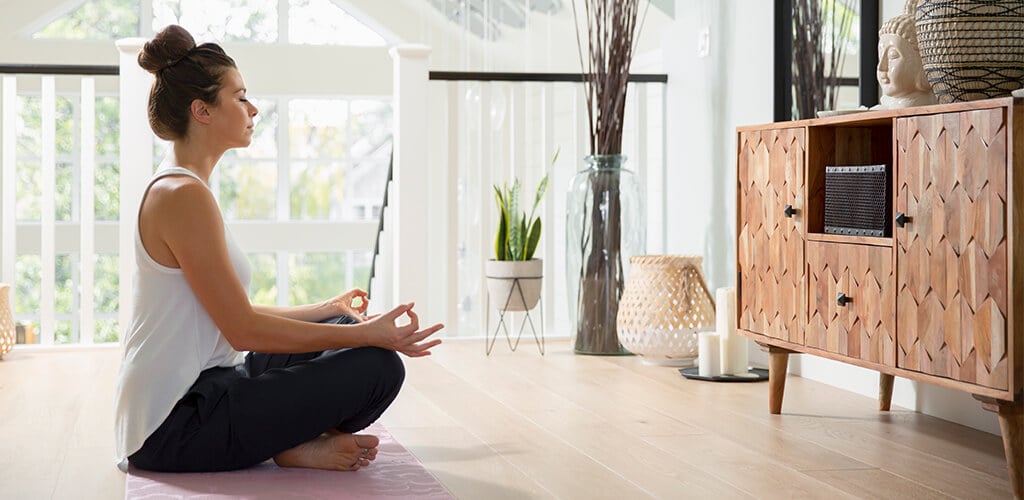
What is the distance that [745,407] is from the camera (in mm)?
3289

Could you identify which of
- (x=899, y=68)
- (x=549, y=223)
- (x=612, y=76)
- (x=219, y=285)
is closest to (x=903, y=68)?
(x=899, y=68)

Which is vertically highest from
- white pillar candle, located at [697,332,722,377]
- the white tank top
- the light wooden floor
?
the white tank top

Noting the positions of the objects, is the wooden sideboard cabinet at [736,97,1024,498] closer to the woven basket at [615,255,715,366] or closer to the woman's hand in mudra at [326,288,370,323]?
the woven basket at [615,255,715,366]

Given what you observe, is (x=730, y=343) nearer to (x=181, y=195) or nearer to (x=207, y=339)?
(x=207, y=339)

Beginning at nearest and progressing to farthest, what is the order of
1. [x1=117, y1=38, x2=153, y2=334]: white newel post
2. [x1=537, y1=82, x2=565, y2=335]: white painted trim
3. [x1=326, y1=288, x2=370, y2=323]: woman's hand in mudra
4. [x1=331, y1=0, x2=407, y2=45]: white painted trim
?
[x1=326, y1=288, x2=370, y2=323]: woman's hand in mudra < [x1=117, y1=38, x2=153, y2=334]: white newel post < [x1=537, y1=82, x2=565, y2=335]: white painted trim < [x1=331, y1=0, x2=407, y2=45]: white painted trim

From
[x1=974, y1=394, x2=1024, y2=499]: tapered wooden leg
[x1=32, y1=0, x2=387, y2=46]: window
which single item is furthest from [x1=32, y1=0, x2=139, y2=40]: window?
[x1=974, y1=394, x2=1024, y2=499]: tapered wooden leg

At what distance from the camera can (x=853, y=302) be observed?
2773 millimetres

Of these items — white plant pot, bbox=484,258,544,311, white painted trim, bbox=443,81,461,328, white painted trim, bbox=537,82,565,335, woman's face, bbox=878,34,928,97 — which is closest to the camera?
woman's face, bbox=878,34,928,97

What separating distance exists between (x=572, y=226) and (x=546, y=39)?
3.11 m

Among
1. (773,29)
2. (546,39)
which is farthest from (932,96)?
(546,39)

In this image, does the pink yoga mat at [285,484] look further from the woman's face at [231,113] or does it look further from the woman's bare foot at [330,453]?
the woman's face at [231,113]

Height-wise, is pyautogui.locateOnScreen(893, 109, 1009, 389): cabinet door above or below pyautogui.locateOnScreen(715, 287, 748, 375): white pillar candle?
above

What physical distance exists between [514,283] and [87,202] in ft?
5.80

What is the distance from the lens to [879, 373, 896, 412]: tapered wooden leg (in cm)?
324
